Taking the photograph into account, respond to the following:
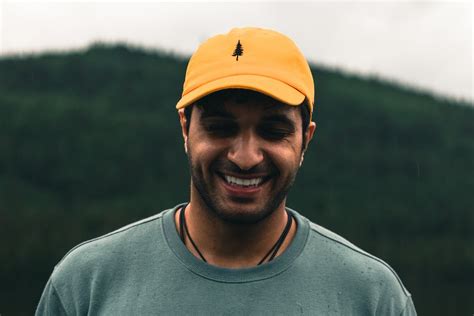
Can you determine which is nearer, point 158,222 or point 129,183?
point 158,222

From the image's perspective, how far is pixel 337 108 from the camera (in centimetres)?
6275

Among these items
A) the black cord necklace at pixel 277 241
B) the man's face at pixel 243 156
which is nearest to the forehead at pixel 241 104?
the man's face at pixel 243 156

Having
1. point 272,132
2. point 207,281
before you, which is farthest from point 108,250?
point 272,132

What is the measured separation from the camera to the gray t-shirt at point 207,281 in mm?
2785

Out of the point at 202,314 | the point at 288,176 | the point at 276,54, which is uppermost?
the point at 276,54

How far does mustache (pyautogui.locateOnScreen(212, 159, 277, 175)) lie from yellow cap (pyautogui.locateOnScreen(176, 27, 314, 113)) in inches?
9.5

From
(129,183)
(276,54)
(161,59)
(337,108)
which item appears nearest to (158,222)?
(276,54)

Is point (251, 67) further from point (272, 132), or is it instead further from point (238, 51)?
point (272, 132)

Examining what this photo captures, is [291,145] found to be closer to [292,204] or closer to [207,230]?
[207,230]

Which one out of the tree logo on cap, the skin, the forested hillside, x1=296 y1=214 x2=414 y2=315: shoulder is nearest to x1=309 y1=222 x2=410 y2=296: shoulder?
x1=296 y1=214 x2=414 y2=315: shoulder

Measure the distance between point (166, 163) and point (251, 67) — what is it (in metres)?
53.7

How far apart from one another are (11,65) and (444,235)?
3675 cm

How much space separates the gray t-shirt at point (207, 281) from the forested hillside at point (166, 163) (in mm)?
38736

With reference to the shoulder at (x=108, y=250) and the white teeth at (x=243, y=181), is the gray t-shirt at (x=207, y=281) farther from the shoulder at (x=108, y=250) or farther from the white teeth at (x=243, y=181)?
the white teeth at (x=243, y=181)
